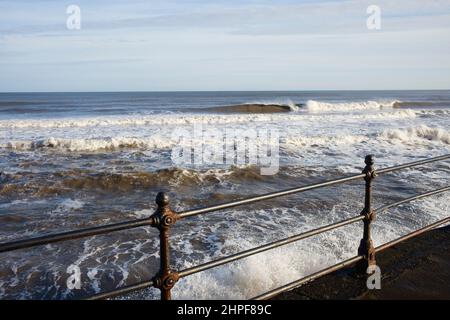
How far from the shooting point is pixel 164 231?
2.50m

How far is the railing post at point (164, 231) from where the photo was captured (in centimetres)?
247

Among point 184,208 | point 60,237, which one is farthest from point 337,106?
point 60,237

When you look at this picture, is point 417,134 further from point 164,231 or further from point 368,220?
point 164,231

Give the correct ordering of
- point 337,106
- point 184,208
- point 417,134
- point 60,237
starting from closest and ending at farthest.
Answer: point 60,237
point 184,208
point 417,134
point 337,106

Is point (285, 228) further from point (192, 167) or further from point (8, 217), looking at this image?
point (192, 167)

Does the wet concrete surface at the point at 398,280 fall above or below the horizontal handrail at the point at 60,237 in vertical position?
below

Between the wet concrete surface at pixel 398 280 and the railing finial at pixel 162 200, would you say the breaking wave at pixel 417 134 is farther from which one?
the railing finial at pixel 162 200

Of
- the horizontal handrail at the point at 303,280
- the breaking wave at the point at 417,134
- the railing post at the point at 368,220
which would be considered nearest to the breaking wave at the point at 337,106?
the breaking wave at the point at 417,134

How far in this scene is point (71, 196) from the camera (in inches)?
376

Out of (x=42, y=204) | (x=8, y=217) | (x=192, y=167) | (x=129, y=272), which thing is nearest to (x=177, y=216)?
(x=129, y=272)

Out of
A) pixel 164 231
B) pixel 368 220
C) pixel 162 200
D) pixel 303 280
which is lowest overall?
pixel 303 280

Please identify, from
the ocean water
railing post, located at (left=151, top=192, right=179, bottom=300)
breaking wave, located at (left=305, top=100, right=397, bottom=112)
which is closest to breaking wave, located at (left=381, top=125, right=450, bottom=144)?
the ocean water

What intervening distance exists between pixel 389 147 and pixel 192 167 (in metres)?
8.95

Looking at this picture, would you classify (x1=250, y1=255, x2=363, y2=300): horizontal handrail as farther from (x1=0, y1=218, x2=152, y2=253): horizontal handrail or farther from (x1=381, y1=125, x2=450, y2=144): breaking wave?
(x1=381, y1=125, x2=450, y2=144): breaking wave
